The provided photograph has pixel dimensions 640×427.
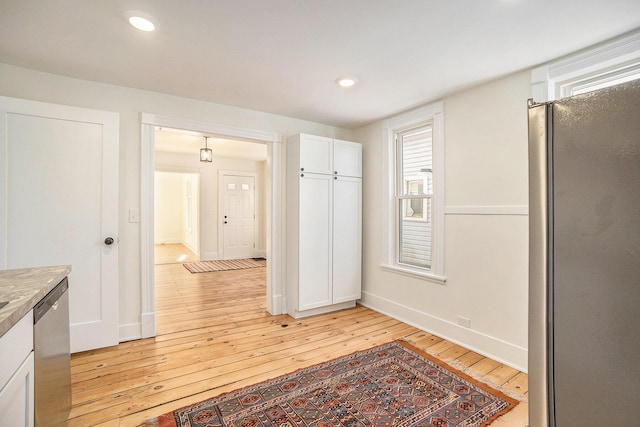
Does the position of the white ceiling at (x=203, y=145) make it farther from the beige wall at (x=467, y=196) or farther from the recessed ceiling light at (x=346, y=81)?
the recessed ceiling light at (x=346, y=81)

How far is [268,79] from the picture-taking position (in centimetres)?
258

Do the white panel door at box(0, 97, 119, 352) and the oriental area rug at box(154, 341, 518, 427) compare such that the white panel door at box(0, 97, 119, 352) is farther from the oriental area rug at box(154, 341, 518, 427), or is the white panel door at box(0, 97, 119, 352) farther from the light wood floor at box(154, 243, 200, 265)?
the light wood floor at box(154, 243, 200, 265)

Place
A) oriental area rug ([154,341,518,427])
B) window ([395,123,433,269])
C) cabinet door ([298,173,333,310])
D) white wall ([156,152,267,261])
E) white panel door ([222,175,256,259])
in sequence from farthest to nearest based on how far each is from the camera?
white panel door ([222,175,256,259])
white wall ([156,152,267,261])
cabinet door ([298,173,333,310])
window ([395,123,433,269])
oriental area rug ([154,341,518,427])

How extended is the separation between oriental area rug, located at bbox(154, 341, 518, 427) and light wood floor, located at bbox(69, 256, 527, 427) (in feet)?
0.38

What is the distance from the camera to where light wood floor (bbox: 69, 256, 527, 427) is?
1.94m

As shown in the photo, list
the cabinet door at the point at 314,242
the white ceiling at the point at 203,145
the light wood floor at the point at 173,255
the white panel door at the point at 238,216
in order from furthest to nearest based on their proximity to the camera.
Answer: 1. the white panel door at the point at 238,216
2. the light wood floor at the point at 173,255
3. the white ceiling at the point at 203,145
4. the cabinet door at the point at 314,242

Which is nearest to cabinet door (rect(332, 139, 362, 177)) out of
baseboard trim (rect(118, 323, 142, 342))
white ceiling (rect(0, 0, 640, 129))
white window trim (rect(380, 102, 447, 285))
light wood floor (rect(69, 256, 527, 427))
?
white window trim (rect(380, 102, 447, 285))

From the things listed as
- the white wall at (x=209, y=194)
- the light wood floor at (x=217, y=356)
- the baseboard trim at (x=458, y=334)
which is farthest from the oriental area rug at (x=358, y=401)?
the white wall at (x=209, y=194)

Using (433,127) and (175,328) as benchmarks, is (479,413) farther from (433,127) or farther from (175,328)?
(175,328)

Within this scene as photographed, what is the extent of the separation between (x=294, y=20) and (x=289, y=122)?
1.95 meters

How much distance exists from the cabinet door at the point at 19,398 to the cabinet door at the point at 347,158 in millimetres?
3100

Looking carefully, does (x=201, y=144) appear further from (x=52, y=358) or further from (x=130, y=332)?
(x=52, y=358)

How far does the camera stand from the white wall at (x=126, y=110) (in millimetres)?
2469

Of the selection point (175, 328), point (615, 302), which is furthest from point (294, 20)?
point (175, 328)
